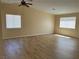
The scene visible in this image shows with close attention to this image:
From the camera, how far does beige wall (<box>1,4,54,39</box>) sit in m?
6.52

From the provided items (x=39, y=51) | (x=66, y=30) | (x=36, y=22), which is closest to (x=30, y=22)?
(x=36, y=22)

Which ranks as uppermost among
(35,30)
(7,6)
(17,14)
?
(7,6)

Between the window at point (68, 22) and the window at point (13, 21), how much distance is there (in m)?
3.66

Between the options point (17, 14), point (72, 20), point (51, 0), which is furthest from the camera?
point (72, 20)

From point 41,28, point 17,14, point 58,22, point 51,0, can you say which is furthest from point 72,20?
point 17,14

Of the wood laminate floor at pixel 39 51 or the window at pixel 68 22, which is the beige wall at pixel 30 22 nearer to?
the window at pixel 68 22

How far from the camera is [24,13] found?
7219 mm

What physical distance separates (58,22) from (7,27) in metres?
4.44

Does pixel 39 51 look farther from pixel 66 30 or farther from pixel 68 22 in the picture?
pixel 68 22

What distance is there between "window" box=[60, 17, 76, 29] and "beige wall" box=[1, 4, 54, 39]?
98cm

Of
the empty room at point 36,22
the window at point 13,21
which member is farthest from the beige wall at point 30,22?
the window at point 13,21

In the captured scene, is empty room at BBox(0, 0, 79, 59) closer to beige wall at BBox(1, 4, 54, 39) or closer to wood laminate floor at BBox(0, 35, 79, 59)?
beige wall at BBox(1, 4, 54, 39)

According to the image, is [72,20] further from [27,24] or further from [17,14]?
[17,14]

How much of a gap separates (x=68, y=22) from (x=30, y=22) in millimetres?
3014
